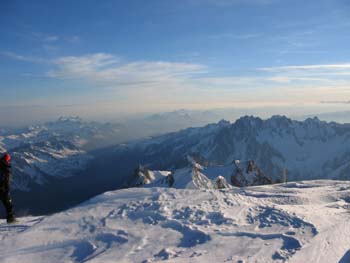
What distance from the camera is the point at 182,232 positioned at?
13.1 m

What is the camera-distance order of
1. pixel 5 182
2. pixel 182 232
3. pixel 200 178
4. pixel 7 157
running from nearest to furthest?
pixel 182 232 → pixel 5 182 → pixel 7 157 → pixel 200 178

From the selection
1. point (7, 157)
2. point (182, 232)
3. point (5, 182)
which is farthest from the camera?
point (7, 157)

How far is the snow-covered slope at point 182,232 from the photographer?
1149cm

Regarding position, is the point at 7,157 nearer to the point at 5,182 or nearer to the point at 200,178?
the point at 5,182

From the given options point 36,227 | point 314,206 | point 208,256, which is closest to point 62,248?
point 36,227

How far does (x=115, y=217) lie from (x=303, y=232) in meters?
7.77

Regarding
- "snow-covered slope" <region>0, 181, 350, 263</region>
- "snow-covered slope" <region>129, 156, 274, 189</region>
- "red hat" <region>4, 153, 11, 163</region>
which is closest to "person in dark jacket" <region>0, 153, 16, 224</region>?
"red hat" <region>4, 153, 11, 163</region>

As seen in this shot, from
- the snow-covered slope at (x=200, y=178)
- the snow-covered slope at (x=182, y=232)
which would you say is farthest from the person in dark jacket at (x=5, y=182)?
the snow-covered slope at (x=200, y=178)

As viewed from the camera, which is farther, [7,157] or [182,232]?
[7,157]

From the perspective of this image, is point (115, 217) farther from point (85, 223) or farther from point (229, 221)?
point (229, 221)

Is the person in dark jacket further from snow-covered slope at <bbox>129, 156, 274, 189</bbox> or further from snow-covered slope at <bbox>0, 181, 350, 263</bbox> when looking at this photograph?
snow-covered slope at <bbox>129, 156, 274, 189</bbox>

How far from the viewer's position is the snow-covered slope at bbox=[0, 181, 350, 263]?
37.7ft

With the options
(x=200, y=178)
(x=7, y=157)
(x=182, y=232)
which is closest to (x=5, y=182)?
(x=7, y=157)

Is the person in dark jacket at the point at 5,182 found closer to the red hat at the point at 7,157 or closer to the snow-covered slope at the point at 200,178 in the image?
the red hat at the point at 7,157
